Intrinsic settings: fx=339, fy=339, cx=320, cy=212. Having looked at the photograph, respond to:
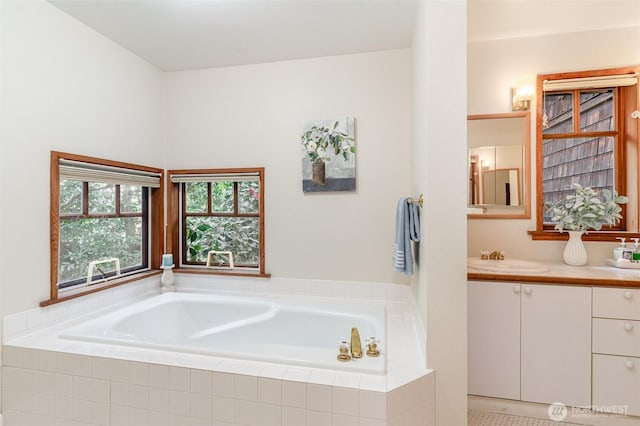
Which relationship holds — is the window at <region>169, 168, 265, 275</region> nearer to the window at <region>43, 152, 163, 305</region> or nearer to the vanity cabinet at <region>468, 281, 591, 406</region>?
the window at <region>43, 152, 163, 305</region>

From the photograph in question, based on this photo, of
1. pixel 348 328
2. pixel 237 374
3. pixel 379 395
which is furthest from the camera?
pixel 348 328

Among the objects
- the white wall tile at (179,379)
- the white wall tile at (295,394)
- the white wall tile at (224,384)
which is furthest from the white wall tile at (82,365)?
the white wall tile at (295,394)

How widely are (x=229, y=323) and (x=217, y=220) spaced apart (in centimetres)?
99

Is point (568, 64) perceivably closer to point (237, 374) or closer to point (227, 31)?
point (227, 31)

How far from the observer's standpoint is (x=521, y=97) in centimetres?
250

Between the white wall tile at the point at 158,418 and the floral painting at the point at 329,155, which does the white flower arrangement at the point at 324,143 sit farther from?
the white wall tile at the point at 158,418

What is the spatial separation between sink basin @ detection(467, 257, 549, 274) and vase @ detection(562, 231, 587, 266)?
8.1 inches

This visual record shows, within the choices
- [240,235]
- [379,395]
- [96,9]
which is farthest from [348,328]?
[96,9]

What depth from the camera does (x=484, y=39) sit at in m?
2.55

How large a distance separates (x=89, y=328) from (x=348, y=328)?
1.63 meters

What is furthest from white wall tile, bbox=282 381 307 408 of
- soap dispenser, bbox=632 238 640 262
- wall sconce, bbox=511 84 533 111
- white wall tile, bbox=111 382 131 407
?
wall sconce, bbox=511 84 533 111

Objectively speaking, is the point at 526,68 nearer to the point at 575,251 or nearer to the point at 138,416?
the point at 575,251

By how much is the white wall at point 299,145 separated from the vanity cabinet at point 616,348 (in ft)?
4.09

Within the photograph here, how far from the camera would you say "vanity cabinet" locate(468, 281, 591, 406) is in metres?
1.92
